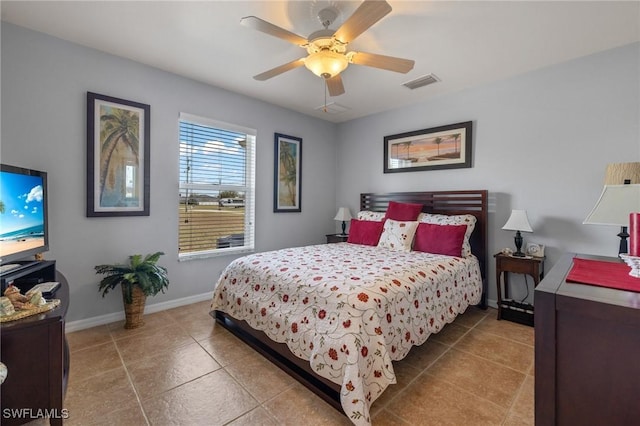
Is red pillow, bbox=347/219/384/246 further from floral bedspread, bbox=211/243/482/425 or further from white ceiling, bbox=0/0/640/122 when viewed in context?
white ceiling, bbox=0/0/640/122

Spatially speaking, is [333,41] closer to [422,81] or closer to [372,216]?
[422,81]

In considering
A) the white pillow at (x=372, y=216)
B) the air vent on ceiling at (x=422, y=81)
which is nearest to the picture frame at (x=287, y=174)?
the white pillow at (x=372, y=216)

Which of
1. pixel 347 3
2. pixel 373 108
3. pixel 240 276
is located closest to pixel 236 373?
pixel 240 276

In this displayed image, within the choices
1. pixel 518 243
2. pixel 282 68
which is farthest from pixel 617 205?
pixel 282 68

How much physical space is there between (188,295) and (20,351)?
2077 mm

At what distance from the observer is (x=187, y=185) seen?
326 cm

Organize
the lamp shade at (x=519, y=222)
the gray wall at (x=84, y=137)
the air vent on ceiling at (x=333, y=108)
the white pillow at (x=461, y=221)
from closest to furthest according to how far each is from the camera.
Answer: the gray wall at (x=84, y=137), the lamp shade at (x=519, y=222), the white pillow at (x=461, y=221), the air vent on ceiling at (x=333, y=108)

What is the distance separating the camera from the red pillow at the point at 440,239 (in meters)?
2.93

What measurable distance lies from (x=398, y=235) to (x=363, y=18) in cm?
226

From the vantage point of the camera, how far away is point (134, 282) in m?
2.51

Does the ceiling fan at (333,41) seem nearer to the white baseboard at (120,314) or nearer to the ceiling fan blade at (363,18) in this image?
the ceiling fan blade at (363,18)

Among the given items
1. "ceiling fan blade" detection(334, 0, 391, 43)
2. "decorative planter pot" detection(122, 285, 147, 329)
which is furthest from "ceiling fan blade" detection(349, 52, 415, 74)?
"decorative planter pot" detection(122, 285, 147, 329)

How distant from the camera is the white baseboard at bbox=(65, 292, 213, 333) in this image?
258 centimetres

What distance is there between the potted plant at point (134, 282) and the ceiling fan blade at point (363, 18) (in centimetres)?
255
